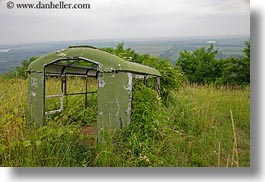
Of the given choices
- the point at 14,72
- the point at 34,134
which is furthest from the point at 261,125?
the point at 14,72

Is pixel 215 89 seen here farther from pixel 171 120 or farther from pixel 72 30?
pixel 72 30

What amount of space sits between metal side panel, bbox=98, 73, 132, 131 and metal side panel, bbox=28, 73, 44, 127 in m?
0.51

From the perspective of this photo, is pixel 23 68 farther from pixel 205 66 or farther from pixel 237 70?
pixel 237 70

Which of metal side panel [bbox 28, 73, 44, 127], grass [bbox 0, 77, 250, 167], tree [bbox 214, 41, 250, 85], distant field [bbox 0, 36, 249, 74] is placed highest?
distant field [bbox 0, 36, 249, 74]

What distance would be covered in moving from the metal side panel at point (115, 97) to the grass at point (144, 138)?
3.1 inches

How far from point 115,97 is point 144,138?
1.11 feet

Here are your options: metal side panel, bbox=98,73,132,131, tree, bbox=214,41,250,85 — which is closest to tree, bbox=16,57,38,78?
metal side panel, bbox=98,73,132,131

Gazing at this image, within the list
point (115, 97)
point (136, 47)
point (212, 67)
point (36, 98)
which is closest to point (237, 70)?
point (212, 67)

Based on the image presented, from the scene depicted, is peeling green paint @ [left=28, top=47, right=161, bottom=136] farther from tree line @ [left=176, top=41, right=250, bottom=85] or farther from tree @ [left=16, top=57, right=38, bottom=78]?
tree line @ [left=176, top=41, right=250, bottom=85]

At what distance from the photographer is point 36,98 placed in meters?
3.21

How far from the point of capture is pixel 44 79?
3223 millimetres

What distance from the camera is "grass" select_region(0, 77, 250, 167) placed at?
281cm

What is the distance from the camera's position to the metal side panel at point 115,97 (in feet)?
9.55

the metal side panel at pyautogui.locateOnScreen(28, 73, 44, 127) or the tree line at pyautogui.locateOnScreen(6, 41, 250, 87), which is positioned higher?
the tree line at pyautogui.locateOnScreen(6, 41, 250, 87)
